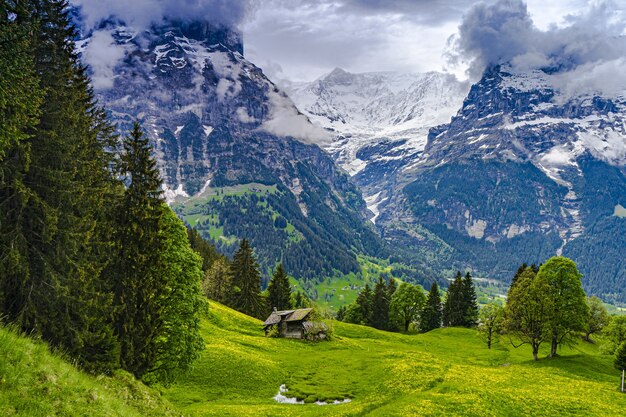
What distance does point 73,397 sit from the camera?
16.0 meters

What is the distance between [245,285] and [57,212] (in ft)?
324

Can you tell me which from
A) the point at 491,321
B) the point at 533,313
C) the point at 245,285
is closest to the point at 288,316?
the point at 245,285

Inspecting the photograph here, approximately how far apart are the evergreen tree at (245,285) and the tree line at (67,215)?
8374 centimetres

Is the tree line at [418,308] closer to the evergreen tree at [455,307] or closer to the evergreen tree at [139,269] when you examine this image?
the evergreen tree at [455,307]

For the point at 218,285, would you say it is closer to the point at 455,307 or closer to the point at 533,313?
the point at 455,307

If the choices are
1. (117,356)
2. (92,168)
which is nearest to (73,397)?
(117,356)

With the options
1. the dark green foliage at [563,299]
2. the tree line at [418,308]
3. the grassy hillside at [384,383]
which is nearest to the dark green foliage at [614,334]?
the grassy hillside at [384,383]

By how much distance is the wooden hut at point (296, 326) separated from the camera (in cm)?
9244

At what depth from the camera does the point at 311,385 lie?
179 feet

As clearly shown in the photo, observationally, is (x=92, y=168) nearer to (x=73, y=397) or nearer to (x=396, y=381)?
(x=73, y=397)

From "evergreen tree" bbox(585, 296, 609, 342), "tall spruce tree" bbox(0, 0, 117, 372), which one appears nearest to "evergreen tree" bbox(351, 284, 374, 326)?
"evergreen tree" bbox(585, 296, 609, 342)

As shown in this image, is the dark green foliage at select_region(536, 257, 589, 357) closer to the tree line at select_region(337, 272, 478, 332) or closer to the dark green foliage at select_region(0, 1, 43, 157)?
the dark green foliage at select_region(0, 1, 43, 157)

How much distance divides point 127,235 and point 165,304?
25.1 feet

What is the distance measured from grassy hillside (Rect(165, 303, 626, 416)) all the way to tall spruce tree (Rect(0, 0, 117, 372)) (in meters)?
17.4
